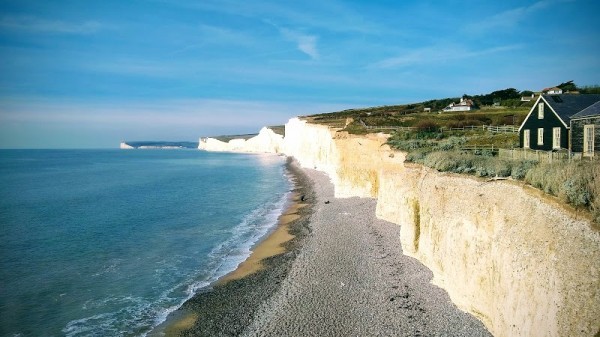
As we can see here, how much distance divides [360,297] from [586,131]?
463 inches

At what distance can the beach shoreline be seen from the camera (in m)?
12.9

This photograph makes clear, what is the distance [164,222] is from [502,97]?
6611cm

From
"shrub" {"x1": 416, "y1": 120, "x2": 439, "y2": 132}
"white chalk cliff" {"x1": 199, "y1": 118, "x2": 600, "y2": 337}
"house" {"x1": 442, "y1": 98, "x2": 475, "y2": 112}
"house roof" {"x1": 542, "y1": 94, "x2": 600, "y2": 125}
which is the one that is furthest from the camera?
"house" {"x1": 442, "y1": 98, "x2": 475, "y2": 112}

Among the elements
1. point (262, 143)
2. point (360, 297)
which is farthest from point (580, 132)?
point (262, 143)

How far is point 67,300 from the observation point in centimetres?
1507

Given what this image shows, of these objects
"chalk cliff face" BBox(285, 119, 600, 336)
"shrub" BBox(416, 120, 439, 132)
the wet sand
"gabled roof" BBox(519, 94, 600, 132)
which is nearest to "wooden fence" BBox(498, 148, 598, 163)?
"chalk cliff face" BBox(285, 119, 600, 336)

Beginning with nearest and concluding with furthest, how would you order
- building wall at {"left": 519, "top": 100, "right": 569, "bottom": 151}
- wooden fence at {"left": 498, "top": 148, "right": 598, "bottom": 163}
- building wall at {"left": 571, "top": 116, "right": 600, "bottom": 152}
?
1. wooden fence at {"left": 498, "top": 148, "right": 598, "bottom": 163}
2. building wall at {"left": 571, "top": 116, "right": 600, "bottom": 152}
3. building wall at {"left": 519, "top": 100, "right": 569, "bottom": 151}

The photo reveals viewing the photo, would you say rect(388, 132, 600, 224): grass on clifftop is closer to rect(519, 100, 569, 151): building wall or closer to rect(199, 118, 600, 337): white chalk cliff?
rect(199, 118, 600, 337): white chalk cliff

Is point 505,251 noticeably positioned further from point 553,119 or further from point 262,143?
point 262,143

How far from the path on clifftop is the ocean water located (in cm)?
435

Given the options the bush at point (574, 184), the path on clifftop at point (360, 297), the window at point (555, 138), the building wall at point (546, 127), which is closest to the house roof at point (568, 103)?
the building wall at point (546, 127)

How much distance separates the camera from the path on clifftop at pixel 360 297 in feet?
37.5

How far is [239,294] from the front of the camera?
1528 cm

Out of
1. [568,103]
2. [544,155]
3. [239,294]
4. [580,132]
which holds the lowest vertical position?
[239,294]
